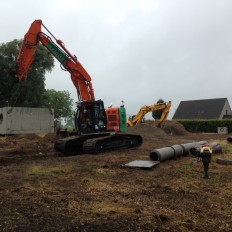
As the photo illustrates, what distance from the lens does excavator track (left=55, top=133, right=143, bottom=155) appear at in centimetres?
1541

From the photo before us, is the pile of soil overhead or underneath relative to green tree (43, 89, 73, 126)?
underneath

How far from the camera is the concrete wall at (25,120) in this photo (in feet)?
99.0

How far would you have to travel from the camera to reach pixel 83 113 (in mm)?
16156

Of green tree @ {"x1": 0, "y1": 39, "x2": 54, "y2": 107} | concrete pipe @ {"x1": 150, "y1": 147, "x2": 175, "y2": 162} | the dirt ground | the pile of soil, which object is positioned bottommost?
the dirt ground

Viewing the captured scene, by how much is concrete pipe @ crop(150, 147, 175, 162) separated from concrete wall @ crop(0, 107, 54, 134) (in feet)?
66.5

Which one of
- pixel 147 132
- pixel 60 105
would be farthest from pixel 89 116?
pixel 60 105

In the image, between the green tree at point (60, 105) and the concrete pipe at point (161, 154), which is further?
the green tree at point (60, 105)

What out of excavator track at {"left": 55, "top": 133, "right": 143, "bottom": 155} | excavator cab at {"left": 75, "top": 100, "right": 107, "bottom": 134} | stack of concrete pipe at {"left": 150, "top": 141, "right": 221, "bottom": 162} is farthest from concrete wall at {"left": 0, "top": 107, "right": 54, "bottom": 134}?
stack of concrete pipe at {"left": 150, "top": 141, "right": 221, "bottom": 162}

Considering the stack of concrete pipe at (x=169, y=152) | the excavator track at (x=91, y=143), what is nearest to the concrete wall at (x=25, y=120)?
the excavator track at (x=91, y=143)

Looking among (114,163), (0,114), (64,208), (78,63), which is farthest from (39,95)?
(64,208)

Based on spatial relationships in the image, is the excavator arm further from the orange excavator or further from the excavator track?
the excavator track

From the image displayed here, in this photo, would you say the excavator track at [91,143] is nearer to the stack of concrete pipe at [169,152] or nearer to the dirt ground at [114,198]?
the dirt ground at [114,198]

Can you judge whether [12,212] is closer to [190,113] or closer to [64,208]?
[64,208]

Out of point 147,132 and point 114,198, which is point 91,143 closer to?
point 114,198
